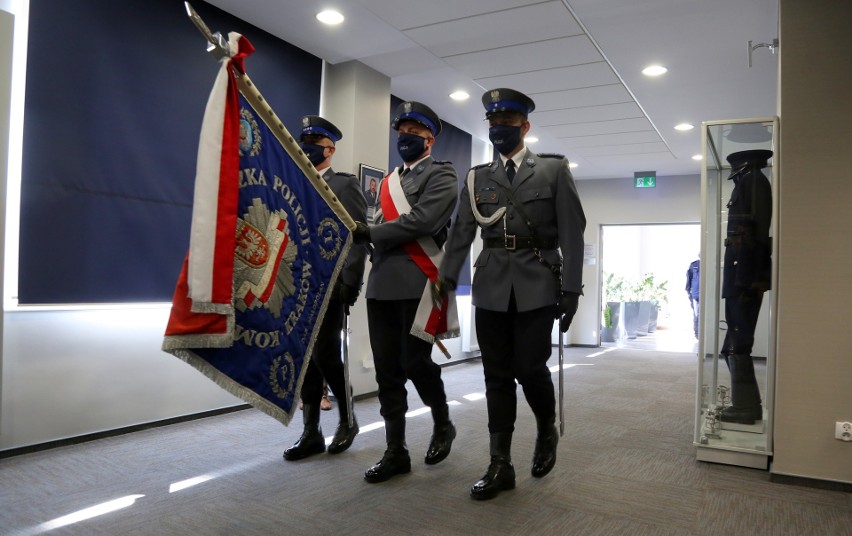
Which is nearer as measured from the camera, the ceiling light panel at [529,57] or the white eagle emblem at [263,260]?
the white eagle emblem at [263,260]

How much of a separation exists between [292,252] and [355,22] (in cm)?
261

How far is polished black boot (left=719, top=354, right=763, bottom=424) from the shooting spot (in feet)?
10.5

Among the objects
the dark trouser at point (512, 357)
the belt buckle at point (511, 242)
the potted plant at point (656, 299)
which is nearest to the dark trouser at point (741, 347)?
the dark trouser at point (512, 357)

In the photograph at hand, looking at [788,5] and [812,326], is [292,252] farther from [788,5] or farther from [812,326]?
[788,5]

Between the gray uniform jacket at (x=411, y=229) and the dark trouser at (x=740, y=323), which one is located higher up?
the gray uniform jacket at (x=411, y=229)

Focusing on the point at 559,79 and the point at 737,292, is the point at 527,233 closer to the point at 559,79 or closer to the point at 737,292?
the point at 737,292

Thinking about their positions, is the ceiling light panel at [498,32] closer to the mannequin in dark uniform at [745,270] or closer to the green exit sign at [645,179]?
the mannequin in dark uniform at [745,270]

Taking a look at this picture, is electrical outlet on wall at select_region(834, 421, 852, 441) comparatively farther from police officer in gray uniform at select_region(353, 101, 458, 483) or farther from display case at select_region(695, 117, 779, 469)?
police officer in gray uniform at select_region(353, 101, 458, 483)

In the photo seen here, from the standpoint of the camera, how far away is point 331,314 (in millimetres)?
2941

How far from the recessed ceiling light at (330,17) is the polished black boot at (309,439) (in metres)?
2.47

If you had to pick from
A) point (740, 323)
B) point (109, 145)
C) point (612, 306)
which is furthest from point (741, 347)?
point (612, 306)

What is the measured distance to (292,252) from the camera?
1984 mm

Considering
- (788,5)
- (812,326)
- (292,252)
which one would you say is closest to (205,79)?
(292,252)

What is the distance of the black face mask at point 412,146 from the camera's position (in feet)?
8.70
